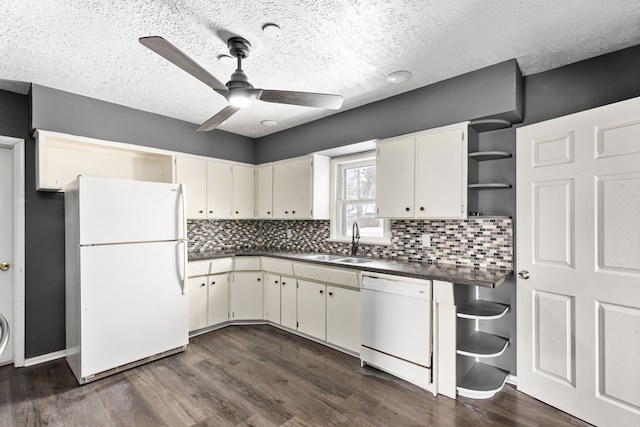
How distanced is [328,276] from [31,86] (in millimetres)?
3136

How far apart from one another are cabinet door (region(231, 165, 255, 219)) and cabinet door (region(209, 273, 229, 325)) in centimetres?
87

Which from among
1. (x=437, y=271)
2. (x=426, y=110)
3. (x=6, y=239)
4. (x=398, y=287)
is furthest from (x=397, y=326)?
(x=6, y=239)

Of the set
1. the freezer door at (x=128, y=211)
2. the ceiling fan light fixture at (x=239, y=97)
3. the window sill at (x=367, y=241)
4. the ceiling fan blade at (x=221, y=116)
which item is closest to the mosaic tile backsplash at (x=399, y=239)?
the window sill at (x=367, y=241)

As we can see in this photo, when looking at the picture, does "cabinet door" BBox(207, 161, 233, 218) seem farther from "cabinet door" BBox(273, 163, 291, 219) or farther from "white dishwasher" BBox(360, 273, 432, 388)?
"white dishwasher" BBox(360, 273, 432, 388)

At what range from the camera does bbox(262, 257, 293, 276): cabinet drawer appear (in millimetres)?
3488

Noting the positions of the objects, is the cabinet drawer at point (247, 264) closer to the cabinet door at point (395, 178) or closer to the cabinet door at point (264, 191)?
the cabinet door at point (264, 191)

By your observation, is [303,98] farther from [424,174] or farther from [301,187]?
[301,187]

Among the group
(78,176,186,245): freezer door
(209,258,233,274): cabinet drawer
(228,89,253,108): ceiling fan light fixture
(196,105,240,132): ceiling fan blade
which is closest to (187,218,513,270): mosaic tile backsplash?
(209,258,233,274): cabinet drawer

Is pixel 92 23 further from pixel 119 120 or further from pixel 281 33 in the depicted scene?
pixel 119 120

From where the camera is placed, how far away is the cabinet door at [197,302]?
342cm

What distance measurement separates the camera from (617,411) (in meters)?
1.87

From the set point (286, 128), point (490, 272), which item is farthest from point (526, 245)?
point (286, 128)

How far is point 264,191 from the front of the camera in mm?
4281

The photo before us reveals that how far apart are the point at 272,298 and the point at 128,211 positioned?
182 centimetres
